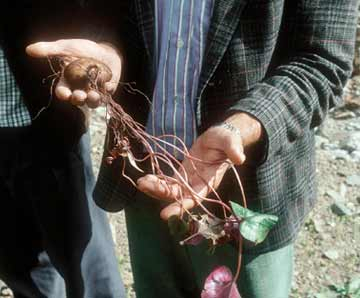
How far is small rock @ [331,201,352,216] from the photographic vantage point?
2.98m

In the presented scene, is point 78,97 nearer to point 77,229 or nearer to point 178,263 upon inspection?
point 178,263

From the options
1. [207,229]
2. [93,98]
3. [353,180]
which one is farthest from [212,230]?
[353,180]

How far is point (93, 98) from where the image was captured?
4.70 ft

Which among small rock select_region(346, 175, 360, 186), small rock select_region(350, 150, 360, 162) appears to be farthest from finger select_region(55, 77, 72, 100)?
small rock select_region(350, 150, 360, 162)

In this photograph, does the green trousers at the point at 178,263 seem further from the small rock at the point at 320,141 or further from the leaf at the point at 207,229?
the small rock at the point at 320,141

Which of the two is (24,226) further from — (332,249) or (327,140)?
(327,140)

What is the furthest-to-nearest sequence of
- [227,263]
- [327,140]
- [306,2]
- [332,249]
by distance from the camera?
[327,140], [332,249], [227,263], [306,2]

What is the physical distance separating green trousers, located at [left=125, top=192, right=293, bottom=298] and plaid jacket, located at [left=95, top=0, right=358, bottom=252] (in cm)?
8

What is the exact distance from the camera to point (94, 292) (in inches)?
88.7

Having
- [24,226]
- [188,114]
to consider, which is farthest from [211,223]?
[24,226]

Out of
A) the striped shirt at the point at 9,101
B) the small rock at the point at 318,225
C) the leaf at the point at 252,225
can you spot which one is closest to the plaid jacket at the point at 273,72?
the leaf at the point at 252,225

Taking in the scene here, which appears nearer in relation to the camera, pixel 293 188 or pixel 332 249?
pixel 293 188

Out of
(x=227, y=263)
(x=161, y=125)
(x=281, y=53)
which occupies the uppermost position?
(x=281, y=53)

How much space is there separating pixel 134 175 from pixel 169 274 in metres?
0.33
